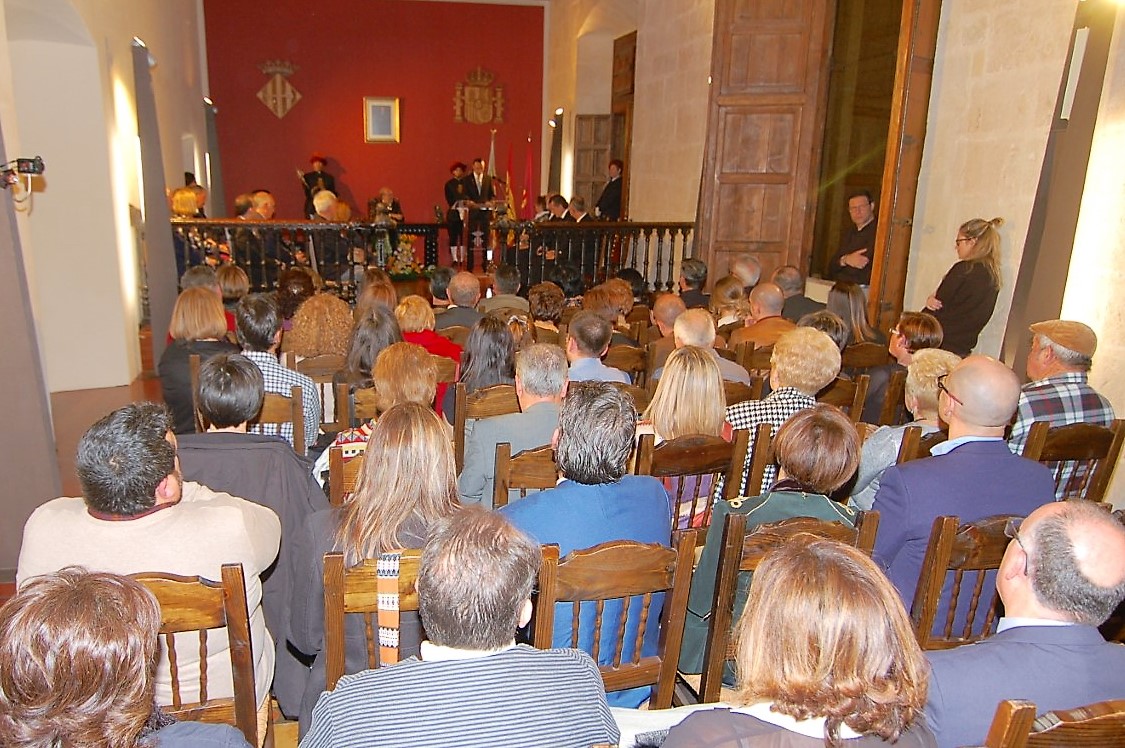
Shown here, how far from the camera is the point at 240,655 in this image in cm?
180

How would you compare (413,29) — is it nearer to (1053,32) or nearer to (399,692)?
(1053,32)

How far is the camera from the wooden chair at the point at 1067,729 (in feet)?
4.32

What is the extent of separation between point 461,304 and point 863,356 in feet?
7.78

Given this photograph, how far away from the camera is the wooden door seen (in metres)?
7.59

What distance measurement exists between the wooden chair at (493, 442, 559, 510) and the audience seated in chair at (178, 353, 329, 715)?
1.87 ft

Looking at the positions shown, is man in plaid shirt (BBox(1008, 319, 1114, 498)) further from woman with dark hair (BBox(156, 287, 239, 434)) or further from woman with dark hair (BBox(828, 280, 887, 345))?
woman with dark hair (BBox(156, 287, 239, 434))

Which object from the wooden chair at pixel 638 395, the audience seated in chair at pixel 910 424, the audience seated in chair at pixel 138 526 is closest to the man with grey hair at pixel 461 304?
the wooden chair at pixel 638 395

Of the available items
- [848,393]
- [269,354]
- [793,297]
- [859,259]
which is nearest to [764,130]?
[859,259]

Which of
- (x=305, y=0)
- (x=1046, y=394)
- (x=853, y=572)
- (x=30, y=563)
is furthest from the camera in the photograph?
(x=305, y=0)

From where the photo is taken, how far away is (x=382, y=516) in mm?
2100

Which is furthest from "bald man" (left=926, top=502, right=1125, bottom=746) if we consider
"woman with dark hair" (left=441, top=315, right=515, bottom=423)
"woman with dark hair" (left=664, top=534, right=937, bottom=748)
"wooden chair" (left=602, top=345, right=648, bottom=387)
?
"wooden chair" (left=602, top=345, right=648, bottom=387)

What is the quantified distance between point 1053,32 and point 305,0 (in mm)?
11075

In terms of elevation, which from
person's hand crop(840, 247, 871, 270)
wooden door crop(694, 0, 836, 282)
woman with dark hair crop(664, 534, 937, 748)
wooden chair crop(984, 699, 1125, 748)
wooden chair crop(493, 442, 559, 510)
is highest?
wooden door crop(694, 0, 836, 282)

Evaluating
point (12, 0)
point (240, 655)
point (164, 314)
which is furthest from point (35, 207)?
point (240, 655)
